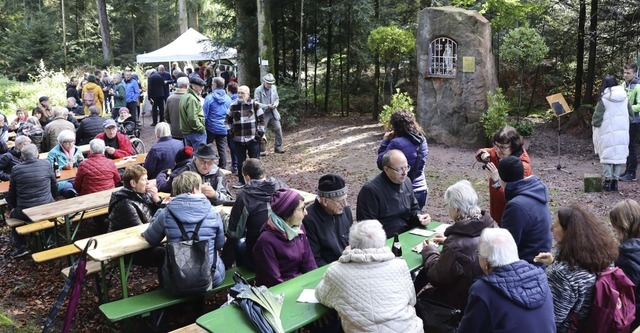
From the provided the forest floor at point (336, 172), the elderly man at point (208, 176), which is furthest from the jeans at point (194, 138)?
the elderly man at point (208, 176)

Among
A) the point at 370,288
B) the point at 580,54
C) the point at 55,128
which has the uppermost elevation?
the point at 580,54

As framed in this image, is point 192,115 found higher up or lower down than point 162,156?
higher up

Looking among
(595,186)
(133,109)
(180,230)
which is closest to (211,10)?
(133,109)

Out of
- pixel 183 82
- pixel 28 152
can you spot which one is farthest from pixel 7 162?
pixel 183 82

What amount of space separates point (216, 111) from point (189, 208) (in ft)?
18.8

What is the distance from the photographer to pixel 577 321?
3510mm

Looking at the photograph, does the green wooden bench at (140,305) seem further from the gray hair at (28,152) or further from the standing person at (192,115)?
the standing person at (192,115)

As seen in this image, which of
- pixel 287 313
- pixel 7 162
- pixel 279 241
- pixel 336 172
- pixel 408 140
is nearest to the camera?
pixel 287 313

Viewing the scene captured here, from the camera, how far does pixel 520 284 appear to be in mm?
3006

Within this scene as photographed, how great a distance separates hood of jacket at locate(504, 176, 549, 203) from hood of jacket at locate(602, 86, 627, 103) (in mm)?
5228

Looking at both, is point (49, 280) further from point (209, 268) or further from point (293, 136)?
point (293, 136)

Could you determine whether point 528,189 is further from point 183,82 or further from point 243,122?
point 183,82

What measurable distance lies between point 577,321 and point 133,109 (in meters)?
13.8

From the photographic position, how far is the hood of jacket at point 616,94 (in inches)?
341
